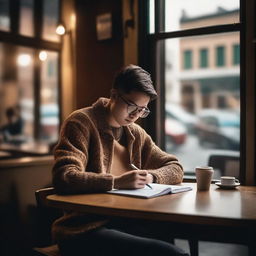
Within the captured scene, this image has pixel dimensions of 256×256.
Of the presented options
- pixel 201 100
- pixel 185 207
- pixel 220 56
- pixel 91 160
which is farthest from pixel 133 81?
pixel 201 100

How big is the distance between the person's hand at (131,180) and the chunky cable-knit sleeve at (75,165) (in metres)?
0.06

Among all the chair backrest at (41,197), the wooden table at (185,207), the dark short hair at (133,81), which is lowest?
the chair backrest at (41,197)

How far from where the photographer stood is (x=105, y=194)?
5.60 ft

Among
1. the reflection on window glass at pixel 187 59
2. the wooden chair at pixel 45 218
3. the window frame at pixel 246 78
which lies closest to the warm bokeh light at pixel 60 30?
the window frame at pixel 246 78

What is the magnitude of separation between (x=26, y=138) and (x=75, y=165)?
273 cm

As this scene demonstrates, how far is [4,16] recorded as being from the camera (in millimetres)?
3734

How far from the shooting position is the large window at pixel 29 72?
3.82 metres

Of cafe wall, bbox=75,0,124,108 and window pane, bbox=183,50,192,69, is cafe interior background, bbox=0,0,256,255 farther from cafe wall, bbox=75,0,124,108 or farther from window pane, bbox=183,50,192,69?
window pane, bbox=183,50,192,69

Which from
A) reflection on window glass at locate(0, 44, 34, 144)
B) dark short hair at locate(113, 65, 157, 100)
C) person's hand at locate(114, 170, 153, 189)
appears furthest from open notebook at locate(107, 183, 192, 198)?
reflection on window glass at locate(0, 44, 34, 144)

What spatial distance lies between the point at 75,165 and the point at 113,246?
40cm

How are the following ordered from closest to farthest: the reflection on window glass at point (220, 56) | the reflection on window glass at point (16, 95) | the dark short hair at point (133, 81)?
the dark short hair at point (133, 81), the reflection on window glass at point (16, 95), the reflection on window glass at point (220, 56)

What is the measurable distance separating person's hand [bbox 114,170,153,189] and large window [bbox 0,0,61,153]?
2.38m

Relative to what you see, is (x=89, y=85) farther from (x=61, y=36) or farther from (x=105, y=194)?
(x=105, y=194)

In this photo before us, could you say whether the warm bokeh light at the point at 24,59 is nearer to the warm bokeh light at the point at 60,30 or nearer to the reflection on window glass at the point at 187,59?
the warm bokeh light at the point at 60,30
